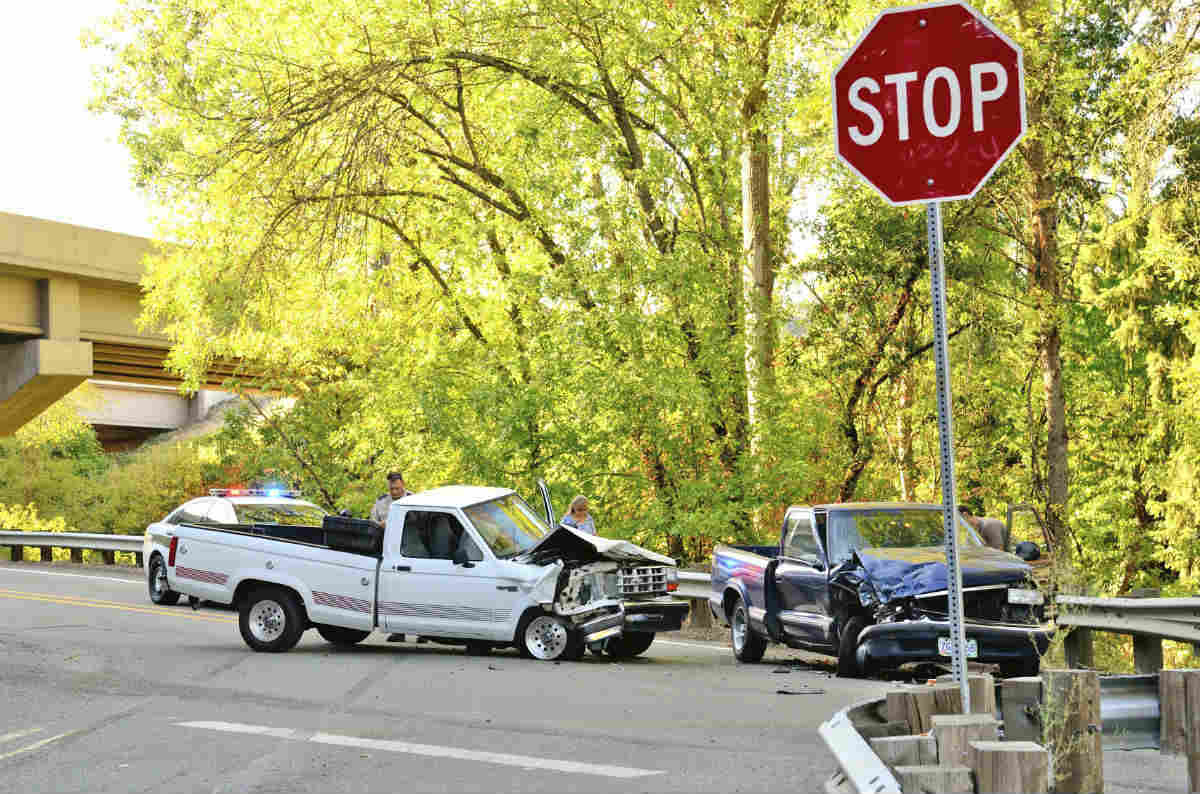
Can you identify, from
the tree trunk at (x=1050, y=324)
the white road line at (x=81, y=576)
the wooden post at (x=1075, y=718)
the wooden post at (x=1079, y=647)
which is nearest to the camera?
the wooden post at (x=1075, y=718)

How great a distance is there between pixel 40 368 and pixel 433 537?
807 inches

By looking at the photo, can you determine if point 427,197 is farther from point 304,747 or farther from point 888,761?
point 888,761

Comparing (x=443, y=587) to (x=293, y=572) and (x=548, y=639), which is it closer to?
(x=548, y=639)

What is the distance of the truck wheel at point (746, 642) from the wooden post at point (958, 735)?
31.6 ft

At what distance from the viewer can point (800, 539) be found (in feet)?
50.1

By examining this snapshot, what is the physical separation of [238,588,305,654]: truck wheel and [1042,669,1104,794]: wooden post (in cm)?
1103

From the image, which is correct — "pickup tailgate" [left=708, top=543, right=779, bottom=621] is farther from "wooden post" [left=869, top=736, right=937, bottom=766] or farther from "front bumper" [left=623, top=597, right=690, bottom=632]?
"wooden post" [left=869, top=736, right=937, bottom=766]

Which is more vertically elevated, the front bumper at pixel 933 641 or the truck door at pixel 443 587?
the truck door at pixel 443 587

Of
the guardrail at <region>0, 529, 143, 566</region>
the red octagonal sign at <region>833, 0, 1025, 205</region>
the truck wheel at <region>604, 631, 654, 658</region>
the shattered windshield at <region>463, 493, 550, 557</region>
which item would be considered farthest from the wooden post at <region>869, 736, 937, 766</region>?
the guardrail at <region>0, 529, 143, 566</region>

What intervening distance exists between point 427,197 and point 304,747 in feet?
61.4

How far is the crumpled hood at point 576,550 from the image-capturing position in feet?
51.4

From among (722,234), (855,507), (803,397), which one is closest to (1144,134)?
(855,507)

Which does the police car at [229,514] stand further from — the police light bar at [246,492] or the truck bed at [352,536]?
the truck bed at [352,536]

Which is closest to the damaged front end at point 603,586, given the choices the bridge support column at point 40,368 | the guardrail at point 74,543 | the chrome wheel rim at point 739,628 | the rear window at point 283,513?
the chrome wheel rim at point 739,628
